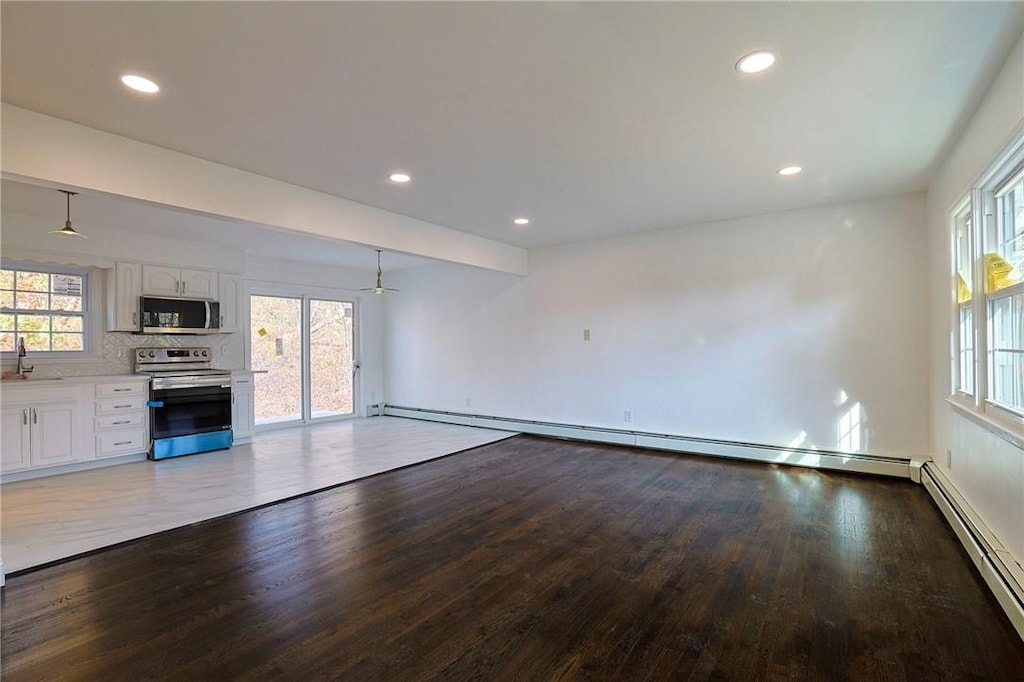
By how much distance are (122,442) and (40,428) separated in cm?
70

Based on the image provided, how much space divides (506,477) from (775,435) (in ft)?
9.24

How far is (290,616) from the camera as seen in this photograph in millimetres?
2248

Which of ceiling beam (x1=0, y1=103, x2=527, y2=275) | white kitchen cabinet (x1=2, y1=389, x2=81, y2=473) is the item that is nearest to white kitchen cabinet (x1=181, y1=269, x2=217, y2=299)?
white kitchen cabinet (x1=2, y1=389, x2=81, y2=473)

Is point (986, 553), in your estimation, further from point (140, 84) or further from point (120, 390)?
point (120, 390)

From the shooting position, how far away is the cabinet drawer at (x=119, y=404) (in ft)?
16.1

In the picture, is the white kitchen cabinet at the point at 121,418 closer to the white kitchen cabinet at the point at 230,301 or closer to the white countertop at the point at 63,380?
the white countertop at the point at 63,380

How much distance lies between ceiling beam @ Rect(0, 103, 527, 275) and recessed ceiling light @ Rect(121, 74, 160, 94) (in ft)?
2.51

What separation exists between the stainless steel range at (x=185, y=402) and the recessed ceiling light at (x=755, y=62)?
6.12m

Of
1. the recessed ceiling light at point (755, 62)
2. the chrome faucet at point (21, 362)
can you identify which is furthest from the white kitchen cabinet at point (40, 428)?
the recessed ceiling light at point (755, 62)

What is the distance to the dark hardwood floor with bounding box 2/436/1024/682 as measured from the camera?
6.28 ft

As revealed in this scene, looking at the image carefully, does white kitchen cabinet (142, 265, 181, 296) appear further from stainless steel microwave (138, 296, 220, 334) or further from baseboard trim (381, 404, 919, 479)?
baseboard trim (381, 404, 919, 479)

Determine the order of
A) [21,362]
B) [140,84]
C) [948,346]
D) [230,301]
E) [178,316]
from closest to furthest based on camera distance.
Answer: [140,84]
[948,346]
[21,362]
[178,316]
[230,301]

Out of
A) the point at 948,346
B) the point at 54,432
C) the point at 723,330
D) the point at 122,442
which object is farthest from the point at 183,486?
the point at 948,346

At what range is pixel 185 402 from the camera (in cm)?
541
